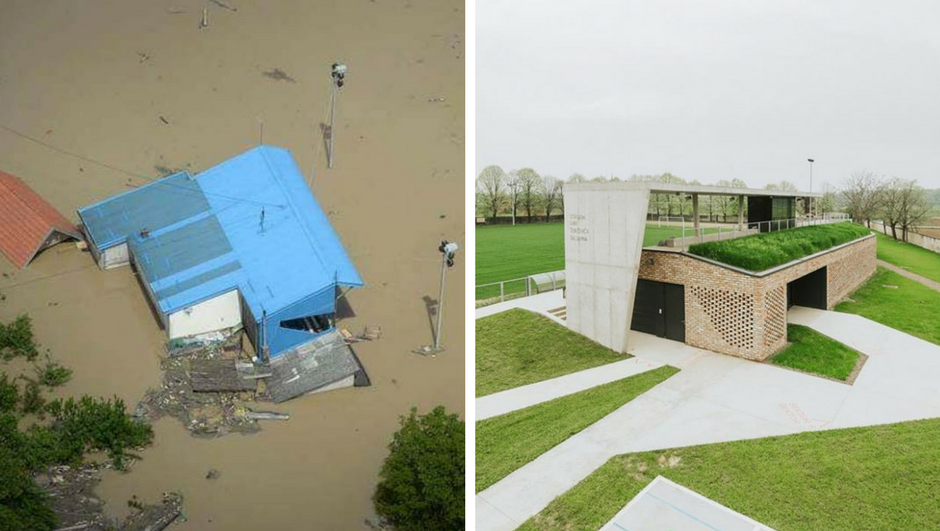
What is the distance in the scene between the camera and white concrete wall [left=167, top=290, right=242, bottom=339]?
394cm

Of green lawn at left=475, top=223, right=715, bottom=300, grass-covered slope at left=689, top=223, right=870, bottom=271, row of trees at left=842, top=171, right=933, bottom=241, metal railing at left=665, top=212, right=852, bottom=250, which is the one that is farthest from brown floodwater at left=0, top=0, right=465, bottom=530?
row of trees at left=842, top=171, right=933, bottom=241

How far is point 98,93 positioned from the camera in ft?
19.1

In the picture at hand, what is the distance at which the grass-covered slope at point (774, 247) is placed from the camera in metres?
3.33

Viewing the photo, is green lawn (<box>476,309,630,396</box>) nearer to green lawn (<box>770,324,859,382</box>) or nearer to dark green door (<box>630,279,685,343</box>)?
dark green door (<box>630,279,685,343</box>)

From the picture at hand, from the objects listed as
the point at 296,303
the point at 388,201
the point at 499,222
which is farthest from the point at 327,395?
the point at 388,201

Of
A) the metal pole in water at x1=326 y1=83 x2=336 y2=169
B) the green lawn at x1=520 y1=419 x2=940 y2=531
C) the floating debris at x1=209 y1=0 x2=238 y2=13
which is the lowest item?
the green lawn at x1=520 y1=419 x2=940 y2=531

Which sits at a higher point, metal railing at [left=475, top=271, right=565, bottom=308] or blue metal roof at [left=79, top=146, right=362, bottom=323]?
blue metal roof at [left=79, top=146, right=362, bottom=323]

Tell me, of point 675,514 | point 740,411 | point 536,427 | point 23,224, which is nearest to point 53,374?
point 23,224

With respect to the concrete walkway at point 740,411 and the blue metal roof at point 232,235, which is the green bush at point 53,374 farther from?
the concrete walkway at point 740,411

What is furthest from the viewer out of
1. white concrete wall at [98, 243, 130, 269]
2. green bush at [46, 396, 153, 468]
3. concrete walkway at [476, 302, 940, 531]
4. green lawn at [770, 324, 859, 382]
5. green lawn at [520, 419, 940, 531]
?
white concrete wall at [98, 243, 130, 269]

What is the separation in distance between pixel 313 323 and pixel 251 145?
7.65 ft

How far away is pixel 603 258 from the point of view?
360 cm

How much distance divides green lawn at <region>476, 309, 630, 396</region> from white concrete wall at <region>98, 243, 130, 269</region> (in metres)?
2.89

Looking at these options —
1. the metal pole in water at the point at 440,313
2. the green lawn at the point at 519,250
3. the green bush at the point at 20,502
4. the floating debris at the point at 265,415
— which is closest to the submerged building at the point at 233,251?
the floating debris at the point at 265,415
